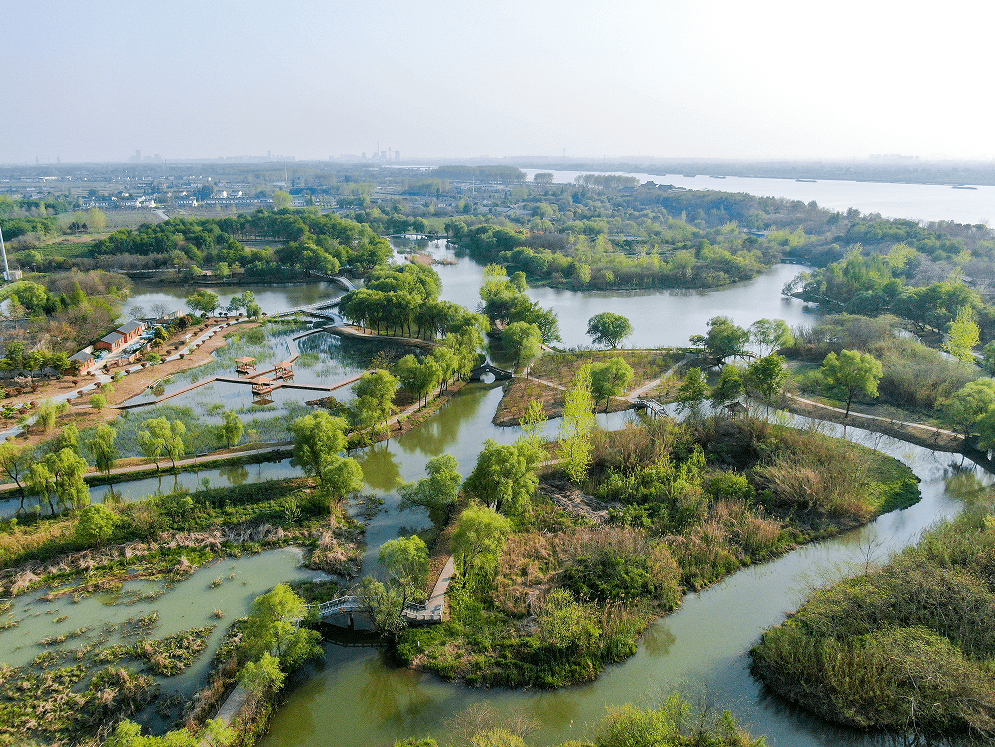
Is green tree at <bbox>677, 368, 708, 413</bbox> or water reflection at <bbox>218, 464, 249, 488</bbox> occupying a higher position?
green tree at <bbox>677, 368, 708, 413</bbox>

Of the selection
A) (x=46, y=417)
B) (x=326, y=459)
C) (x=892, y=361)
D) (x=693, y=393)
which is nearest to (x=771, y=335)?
(x=892, y=361)

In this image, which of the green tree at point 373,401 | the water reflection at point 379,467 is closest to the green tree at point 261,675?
the water reflection at point 379,467

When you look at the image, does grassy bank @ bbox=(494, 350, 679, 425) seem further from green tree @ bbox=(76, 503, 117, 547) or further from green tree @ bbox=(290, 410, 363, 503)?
green tree @ bbox=(76, 503, 117, 547)

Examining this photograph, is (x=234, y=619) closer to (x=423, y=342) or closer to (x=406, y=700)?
(x=406, y=700)

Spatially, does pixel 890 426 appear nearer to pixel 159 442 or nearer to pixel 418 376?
pixel 418 376

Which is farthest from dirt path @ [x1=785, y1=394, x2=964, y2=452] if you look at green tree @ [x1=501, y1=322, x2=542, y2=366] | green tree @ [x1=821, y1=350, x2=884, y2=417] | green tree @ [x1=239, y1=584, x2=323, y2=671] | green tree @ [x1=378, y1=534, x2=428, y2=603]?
green tree @ [x1=239, y1=584, x2=323, y2=671]

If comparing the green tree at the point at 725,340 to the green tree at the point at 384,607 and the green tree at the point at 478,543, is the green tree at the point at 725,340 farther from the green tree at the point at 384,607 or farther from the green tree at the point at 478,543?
the green tree at the point at 384,607
